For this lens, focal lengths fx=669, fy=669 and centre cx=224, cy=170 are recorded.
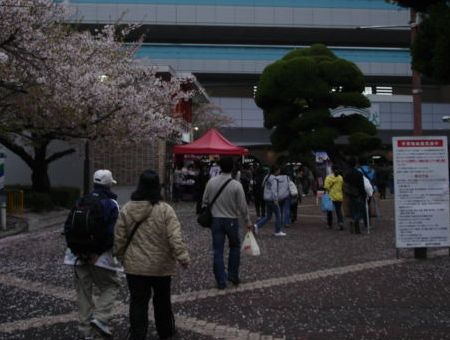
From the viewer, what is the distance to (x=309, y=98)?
22.2m

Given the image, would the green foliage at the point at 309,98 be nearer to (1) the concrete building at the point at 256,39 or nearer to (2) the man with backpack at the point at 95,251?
(2) the man with backpack at the point at 95,251

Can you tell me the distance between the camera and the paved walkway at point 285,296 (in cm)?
669

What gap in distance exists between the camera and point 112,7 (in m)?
53.0

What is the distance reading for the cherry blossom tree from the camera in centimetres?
1507

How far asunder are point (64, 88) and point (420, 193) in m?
10.6

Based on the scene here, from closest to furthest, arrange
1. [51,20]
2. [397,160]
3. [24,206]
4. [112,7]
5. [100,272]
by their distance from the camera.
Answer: [100,272], [397,160], [51,20], [24,206], [112,7]

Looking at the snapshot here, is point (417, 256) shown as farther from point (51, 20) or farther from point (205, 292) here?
point (51, 20)

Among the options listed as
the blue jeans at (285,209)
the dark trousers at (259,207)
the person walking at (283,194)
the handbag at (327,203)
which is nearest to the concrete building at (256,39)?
the dark trousers at (259,207)

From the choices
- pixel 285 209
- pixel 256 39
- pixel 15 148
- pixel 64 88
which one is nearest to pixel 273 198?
pixel 285 209

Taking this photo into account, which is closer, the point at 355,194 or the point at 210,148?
the point at 355,194

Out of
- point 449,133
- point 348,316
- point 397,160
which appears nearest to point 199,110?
point 449,133

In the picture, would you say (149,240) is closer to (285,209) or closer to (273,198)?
(273,198)

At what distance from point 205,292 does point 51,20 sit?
11.9 meters

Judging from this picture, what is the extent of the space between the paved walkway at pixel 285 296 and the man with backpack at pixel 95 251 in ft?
1.41
